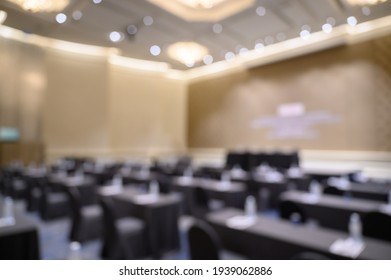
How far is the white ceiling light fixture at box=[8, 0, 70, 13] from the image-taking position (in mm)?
1982

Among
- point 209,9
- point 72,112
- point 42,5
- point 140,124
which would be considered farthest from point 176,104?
point 42,5

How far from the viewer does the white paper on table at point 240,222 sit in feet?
8.25

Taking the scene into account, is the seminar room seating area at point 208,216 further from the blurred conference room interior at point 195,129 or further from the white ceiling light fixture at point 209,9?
the white ceiling light fixture at point 209,9

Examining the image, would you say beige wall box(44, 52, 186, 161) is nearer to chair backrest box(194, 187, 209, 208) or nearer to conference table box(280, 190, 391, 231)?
chair backrest box(194, 187, 209, 208)

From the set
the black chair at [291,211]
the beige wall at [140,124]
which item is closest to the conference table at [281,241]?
the black chair at [291,211]

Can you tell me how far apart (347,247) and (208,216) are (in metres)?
1.24

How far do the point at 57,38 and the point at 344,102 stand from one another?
8.24m

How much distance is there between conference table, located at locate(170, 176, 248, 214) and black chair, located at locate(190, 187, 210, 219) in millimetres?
130

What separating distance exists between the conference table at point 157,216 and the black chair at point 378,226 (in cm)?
220

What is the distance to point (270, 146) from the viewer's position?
1058 centimetres

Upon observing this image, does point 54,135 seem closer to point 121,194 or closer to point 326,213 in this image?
point 121,194

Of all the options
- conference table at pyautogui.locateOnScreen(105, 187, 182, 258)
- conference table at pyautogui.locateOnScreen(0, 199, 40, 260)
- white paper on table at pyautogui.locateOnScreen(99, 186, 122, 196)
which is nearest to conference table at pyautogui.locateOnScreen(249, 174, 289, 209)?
conference table at pyautogui.locateOnScreen(105, 187, 182, 258)

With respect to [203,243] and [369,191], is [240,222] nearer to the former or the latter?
[203,243]
